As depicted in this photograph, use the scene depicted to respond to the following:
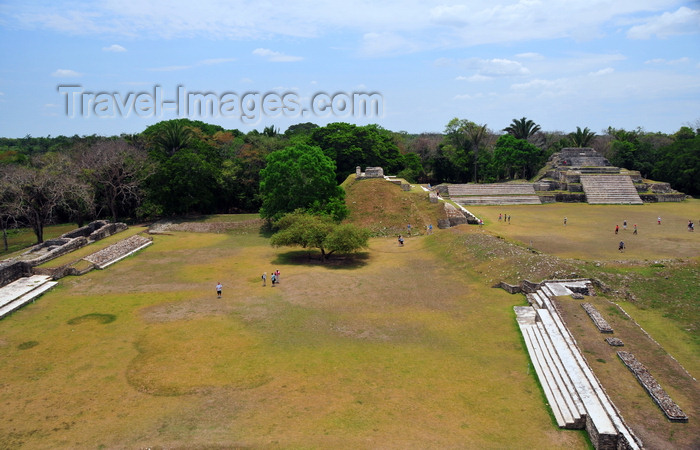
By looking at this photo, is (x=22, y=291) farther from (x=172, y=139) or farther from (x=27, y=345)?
(x=172, y=139)

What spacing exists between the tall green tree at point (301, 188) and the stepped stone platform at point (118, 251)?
10.1 metres

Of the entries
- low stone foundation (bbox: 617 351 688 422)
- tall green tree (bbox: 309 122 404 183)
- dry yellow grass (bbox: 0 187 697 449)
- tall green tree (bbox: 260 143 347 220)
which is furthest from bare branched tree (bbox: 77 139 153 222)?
low stone foundation (bbox: 617 351 688 422)

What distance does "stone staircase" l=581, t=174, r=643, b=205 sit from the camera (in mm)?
55625

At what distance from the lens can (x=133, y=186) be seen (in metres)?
44.2

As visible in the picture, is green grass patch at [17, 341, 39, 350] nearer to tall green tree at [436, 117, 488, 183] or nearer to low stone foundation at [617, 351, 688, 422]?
Answer: low stone foundation at [617, 351, 688, 422]

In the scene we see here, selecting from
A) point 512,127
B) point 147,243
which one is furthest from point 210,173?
point 512,127

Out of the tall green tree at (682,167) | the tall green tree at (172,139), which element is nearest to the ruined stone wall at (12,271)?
the tall green tree at (172,139)

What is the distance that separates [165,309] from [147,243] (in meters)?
16.5

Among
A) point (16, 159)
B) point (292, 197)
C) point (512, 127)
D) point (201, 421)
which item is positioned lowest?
point (201, 421)

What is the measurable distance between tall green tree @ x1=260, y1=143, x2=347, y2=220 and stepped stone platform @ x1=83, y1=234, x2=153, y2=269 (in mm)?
10081

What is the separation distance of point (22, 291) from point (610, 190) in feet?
198

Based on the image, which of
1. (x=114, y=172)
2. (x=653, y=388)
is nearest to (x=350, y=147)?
(x=114, y=172)

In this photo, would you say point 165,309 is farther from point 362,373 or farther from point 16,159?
point 16,159

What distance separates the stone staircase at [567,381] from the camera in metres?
11.7
